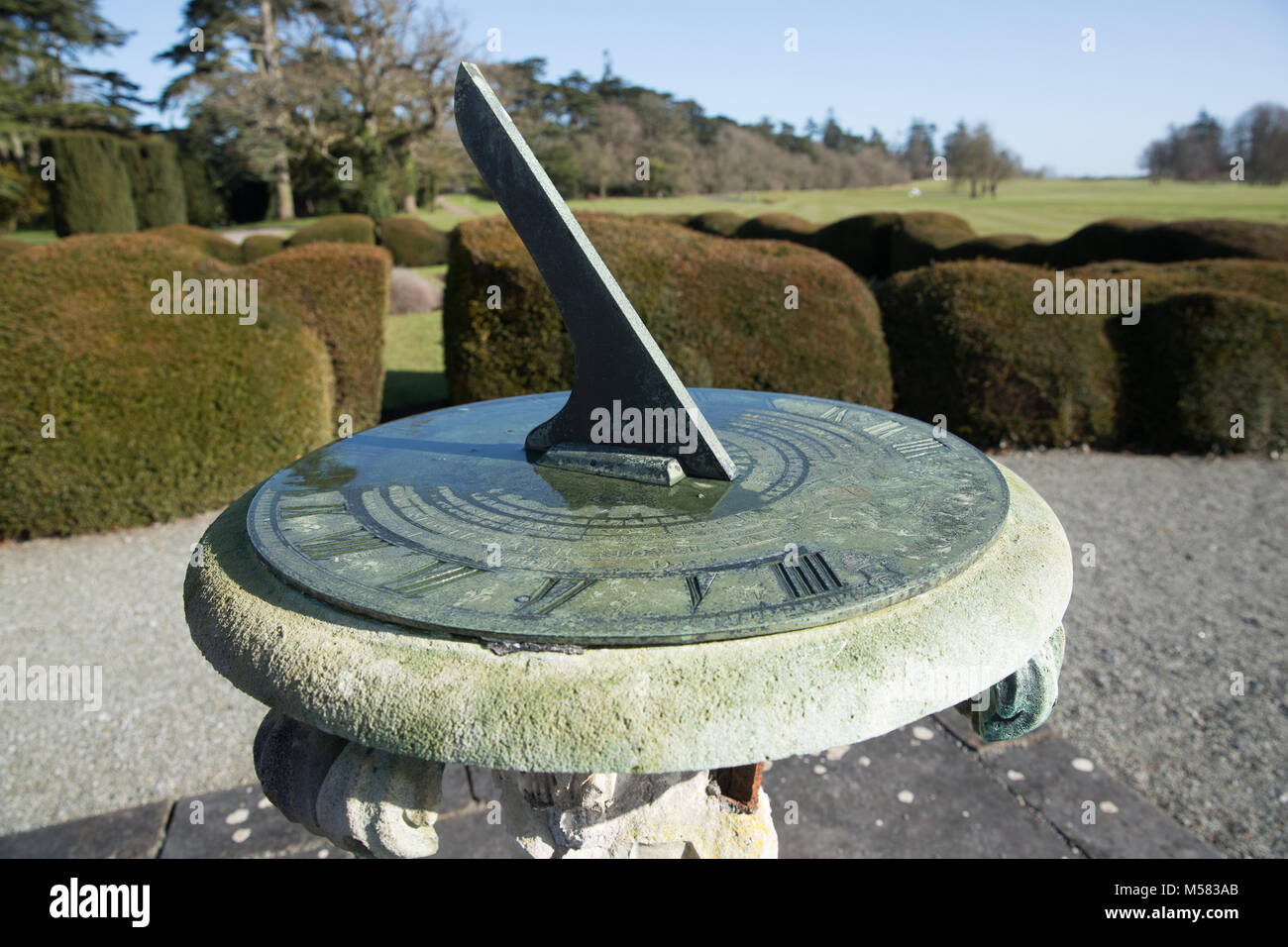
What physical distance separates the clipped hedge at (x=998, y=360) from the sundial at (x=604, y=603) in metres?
5.34

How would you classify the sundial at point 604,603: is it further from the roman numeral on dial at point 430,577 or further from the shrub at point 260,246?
the shrub at point 260,246

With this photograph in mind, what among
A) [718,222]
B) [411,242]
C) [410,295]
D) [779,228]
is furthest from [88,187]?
[779,228]

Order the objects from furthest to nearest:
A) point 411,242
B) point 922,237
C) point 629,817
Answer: point 411,242 < point 922,237 < point 629,817

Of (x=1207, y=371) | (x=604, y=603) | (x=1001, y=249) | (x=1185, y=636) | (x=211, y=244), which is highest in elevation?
(x=211, y=244)

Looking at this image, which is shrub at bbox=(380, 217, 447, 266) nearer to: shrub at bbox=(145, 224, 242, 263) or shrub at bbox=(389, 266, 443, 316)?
shrub at bbox=(145, 224, 242, 263)

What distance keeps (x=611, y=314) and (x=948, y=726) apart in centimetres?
270

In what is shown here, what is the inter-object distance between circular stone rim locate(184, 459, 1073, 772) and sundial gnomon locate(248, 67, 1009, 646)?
45 mm

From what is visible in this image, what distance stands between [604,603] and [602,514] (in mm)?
499

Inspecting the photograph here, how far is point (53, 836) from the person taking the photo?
123 inches

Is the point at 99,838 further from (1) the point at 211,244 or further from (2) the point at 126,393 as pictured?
(1) the point at 211,244

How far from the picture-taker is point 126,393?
5637 mm

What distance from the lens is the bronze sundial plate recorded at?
5.08ft

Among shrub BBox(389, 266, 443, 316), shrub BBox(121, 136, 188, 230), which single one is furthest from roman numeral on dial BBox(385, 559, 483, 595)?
shrub BBox(121, 136, 188, 230)
